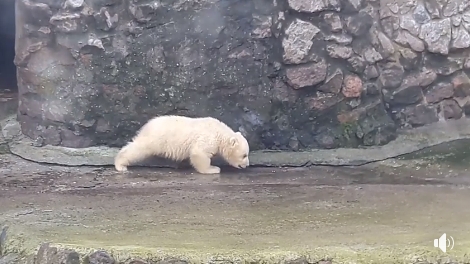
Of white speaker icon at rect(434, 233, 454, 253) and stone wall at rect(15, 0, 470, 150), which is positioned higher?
stone wall at rect(15, 0, 470, 150)

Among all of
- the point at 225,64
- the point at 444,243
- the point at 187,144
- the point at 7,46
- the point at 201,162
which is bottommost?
the point at 444,243

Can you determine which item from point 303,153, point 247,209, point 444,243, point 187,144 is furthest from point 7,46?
point 444,243

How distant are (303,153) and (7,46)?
13.5 feet

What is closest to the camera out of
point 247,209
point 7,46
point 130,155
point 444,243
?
point 444,243

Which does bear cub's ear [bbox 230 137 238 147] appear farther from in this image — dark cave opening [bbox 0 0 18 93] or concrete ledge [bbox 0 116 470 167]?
dark cave opening [bbox 0 0 18 93]

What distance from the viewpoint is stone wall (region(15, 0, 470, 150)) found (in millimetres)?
4910

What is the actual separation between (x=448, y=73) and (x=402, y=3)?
67 centimetres

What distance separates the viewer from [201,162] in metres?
4.63

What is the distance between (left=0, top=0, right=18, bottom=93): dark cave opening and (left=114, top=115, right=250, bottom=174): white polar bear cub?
8.21 ft

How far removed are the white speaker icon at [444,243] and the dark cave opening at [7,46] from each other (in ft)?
15.5

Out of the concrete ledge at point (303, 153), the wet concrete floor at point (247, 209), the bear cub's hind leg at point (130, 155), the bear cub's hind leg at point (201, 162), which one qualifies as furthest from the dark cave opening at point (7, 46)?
the bear cub's hind leg at point (201, 162)

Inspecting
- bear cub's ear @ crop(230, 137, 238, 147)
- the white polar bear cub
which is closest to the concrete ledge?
the white polar bear cub

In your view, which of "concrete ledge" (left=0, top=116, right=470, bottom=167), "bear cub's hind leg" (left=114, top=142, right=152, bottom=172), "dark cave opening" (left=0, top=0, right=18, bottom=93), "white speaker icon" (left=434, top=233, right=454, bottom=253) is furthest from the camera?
"dark cave opening" (left=0, top=0, right=18, bottom=93)

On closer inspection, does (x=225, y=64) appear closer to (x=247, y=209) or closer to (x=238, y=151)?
(x=238, y=151)
